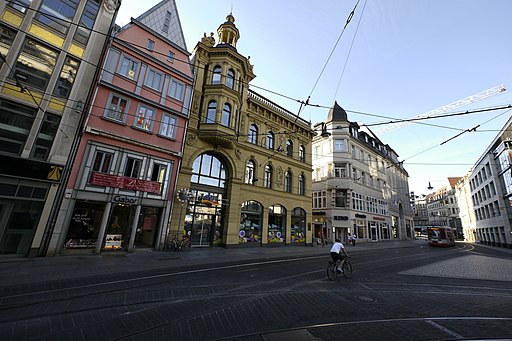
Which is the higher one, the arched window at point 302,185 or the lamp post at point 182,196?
the arched window at point 302,185

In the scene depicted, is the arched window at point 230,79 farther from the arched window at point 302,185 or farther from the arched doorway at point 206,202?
the arched window at point 302,185

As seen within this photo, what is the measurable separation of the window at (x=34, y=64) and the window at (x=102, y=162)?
14.9 feet

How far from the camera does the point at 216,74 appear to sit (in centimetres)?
2022

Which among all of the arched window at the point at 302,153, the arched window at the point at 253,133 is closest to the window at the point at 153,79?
the arched window at the point at 253,133

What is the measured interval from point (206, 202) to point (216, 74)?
38.2 feet

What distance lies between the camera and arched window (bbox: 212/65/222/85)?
19.9 m

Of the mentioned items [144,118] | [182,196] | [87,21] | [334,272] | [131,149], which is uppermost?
[87,21]

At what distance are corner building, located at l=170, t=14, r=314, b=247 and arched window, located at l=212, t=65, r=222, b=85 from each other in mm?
63

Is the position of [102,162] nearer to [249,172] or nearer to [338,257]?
[249,172]

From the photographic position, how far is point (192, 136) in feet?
60.0

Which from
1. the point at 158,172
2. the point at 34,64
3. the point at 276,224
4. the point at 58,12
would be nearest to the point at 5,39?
the point at 34,64

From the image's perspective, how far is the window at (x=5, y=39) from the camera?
1158 cm

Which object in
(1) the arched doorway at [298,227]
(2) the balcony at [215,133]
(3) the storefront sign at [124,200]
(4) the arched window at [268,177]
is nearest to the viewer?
(3) the storefront sign at [124,200]

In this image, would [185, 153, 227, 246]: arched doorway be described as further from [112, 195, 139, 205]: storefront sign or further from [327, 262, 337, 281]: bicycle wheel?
[327, 262, 337, 281]: bicycle wheel
